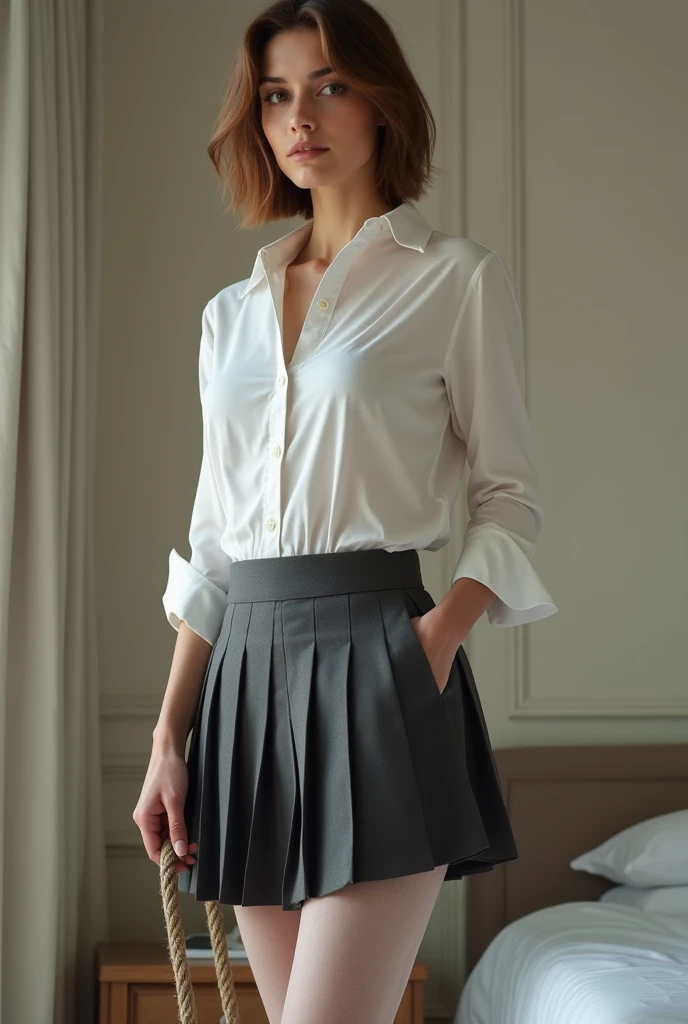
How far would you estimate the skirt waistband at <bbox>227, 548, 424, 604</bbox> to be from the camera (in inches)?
48.8

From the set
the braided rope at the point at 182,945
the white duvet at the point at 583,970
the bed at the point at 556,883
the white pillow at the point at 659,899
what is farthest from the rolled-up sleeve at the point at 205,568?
the white pillow at the point at 659,899

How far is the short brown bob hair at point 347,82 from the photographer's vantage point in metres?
1.37

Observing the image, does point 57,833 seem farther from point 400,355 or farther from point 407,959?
point 400,355

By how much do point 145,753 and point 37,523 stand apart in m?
0.84

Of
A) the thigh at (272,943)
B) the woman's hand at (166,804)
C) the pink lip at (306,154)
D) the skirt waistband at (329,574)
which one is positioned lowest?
the thigh at (272,943)

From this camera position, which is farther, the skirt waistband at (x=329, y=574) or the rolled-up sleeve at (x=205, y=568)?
the rolled-up sleeve at (x=205, y=568)

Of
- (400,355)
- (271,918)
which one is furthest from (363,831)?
(400,355)

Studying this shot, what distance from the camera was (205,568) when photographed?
58.3 inches

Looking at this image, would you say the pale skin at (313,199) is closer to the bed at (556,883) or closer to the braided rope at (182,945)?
the braided rope at (182,945)

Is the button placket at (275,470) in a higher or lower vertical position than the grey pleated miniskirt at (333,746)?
higher

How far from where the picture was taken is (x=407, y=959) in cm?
118

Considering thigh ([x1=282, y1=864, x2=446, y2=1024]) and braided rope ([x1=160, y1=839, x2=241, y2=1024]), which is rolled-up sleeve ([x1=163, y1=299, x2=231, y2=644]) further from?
thigh ([x1=282, y1=864, x2=446, y2=1024])

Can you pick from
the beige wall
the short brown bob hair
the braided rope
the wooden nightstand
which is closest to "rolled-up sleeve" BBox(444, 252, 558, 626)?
the short brown bob hair

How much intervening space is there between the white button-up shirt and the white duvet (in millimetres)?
844
